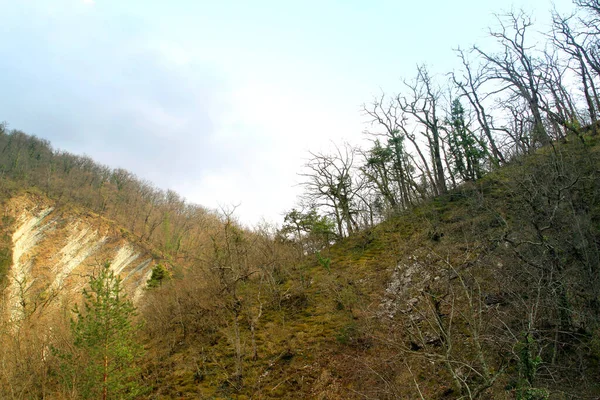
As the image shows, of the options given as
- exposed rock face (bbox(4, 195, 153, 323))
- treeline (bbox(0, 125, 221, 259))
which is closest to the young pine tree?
exposed rock face (bbox(4, 195, 153, 323))

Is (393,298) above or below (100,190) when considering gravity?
below

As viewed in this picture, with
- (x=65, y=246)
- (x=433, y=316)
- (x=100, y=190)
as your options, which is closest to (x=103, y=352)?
(x=433, y=316)

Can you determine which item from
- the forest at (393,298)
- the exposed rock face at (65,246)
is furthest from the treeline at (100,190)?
the forest at (393,298)

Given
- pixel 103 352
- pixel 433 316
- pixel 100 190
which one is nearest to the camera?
pixel 433 316

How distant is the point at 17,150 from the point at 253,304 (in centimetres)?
7402

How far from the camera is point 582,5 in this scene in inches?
661

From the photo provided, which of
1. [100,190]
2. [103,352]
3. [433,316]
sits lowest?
[433,316]

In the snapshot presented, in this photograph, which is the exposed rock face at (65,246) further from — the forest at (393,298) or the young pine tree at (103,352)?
the young pine tree at (103,352)

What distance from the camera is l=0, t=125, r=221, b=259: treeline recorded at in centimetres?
5619

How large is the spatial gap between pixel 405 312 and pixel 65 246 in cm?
5474

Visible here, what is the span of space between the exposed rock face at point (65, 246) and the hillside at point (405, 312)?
34270 millimetres

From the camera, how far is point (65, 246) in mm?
47188

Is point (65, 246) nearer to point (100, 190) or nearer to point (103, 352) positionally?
point (100, 190)

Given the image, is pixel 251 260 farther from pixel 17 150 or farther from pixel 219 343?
pixel 17 150
